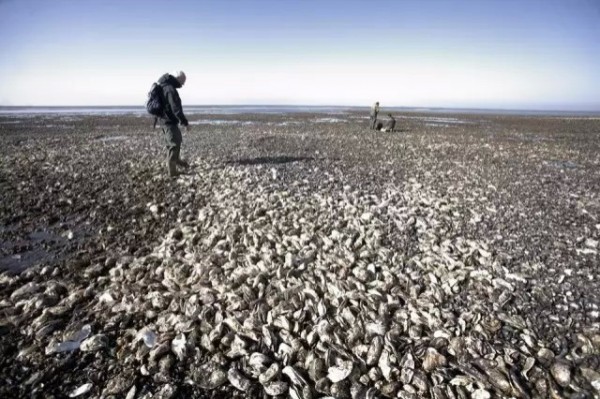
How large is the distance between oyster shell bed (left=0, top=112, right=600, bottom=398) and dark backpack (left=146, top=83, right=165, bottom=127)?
2.32 metres

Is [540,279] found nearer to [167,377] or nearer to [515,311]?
[515,311]

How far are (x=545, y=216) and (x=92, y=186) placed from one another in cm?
1272

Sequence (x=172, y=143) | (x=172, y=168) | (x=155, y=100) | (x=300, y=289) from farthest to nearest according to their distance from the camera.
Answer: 1. (x=172, y=168)
2. (x=172, y=143)
3. (x=155, y=100)
4. (x=300, y=289)

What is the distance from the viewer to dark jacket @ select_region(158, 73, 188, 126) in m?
9.50

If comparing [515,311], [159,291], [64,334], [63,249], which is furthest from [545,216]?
[63,249]

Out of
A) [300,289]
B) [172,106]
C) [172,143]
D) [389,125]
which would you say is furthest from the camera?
[389,125]

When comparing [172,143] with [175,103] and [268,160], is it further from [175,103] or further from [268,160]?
[268,160]

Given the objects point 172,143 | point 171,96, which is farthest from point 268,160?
point 171,96

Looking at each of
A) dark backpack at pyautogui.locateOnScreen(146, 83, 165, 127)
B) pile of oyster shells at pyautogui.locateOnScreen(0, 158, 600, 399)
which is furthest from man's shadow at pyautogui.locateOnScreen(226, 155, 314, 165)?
pile of oyster shells at pyautogui.locateOnScreen(0, 158, 600, 399)

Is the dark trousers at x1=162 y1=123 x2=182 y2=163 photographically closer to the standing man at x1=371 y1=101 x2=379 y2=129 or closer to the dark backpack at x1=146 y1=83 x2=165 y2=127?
the dark backpack at x1=146 y1=83 x2=165 y2=127

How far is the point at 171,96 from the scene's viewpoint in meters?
9.49

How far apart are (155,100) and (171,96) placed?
456 mm

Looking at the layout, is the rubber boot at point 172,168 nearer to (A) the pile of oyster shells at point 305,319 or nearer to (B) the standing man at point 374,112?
(A) the pile of oyster shells at point 305,319

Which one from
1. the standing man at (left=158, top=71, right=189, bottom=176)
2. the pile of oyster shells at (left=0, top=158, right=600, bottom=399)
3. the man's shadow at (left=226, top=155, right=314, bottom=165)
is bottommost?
the pile of oyster shells at (left=0, top=158, right=600, bottom=399)
